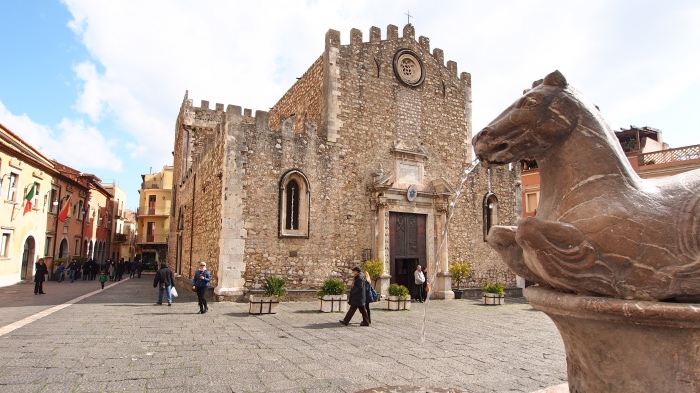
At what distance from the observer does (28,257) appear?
25328 millimetres

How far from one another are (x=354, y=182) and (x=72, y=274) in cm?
2200

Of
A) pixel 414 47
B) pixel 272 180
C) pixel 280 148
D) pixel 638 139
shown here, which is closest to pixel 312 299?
pixel 272 180

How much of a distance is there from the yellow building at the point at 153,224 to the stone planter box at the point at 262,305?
42.8 m

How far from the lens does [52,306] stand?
508 inches

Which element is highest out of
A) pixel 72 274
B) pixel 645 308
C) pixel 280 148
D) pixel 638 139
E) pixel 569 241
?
pixel 638 139

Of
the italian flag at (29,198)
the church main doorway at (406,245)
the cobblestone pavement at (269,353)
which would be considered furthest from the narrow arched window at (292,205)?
the italian flag at (29,198)

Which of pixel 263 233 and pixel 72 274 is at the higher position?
pixel 263 233

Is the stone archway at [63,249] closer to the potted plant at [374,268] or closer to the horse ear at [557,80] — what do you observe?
the potted plant at [374,268]

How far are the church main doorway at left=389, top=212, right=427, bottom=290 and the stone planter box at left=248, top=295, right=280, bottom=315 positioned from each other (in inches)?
227

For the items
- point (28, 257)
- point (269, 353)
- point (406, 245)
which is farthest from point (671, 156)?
point (28, 257)

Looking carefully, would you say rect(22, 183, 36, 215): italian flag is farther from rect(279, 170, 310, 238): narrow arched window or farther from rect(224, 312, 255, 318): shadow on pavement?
rect(224, 312, 255, 318): shadow on pavement

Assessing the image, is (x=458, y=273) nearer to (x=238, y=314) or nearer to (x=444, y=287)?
(x=444, y=287)

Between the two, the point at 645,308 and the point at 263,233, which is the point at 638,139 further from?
the point at 645,308

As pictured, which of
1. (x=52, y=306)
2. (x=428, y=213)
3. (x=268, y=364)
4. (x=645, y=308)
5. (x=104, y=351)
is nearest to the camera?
(x=645, y=308)
